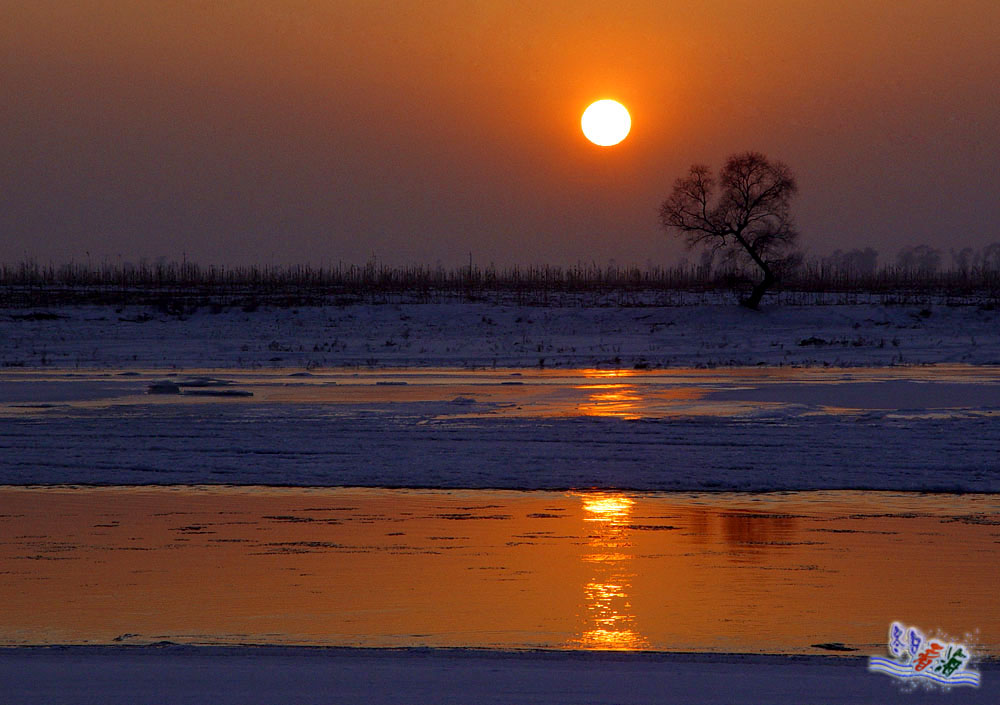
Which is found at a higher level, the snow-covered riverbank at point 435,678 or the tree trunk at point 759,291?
the tree trunk at point 759,291

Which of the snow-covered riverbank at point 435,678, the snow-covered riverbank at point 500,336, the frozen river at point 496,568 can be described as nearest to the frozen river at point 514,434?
the frozen river at point 496,568

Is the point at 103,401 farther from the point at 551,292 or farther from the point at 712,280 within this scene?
the point at 712,280

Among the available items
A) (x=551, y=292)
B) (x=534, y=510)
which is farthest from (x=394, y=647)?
(x=551, y=292)

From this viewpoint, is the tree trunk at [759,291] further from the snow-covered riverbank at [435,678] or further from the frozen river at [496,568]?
the snow-covered riverbank at [435,678]

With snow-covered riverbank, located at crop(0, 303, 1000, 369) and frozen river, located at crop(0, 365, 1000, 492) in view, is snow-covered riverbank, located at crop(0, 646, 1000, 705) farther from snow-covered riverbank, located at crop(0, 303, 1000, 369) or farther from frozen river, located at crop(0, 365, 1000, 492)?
snow-covered riverbank, located at crop(0, 303, 1000, 369)

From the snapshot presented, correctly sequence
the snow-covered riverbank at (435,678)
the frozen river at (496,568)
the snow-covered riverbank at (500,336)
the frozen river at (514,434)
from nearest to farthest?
1. the snow-covered riverbank at (435,678)
2. the frozen river at (496,568)
3. the frozen river at (514,434)
4. the snow-covered riverbank at (500,336)

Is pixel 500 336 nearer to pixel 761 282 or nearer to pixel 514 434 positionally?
pixel 761 282

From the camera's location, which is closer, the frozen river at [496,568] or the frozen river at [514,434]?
the frozen river at [496,568]

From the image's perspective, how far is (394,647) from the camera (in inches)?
271

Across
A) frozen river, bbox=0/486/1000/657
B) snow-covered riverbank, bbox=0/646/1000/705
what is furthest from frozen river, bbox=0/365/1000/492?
snow-covered riverbank, bbox=0/646/1000/705

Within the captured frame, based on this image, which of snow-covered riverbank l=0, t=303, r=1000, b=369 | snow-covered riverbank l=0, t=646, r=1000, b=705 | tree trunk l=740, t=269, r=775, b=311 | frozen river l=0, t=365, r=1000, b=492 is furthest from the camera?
tree trunk l=740, t=269, r=775, b=311

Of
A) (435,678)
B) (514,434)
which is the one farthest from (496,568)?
(514,434)

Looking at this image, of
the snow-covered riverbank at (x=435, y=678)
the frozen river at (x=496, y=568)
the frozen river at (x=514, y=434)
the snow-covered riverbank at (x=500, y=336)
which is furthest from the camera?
the snow-covered riverbank at (x=500, y=336)

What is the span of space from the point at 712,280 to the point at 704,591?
6772 centimetres
